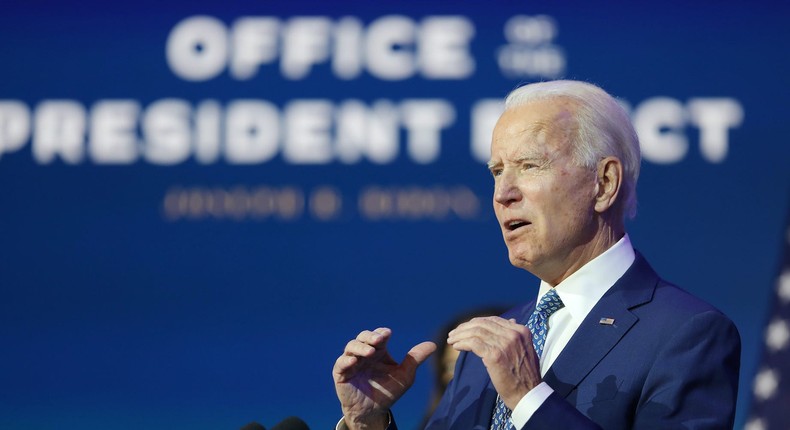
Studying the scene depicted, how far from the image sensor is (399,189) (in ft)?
17.0

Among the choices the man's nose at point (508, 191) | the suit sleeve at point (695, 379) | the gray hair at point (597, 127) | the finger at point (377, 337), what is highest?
the gray hair at point (597, 127)

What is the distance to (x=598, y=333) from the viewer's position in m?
1.89

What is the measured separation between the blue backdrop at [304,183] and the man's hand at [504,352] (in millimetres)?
3318

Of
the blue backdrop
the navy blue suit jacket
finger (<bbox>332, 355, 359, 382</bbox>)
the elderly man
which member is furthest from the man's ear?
the blue backdrop

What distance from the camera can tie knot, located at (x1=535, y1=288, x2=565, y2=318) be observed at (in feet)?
6.63

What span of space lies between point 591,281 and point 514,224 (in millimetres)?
174

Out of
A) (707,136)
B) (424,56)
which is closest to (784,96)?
(707,136)

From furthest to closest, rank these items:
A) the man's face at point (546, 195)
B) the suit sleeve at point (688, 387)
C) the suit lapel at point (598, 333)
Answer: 1. the man's face at point (546, 195)
2. the suit lapel at point (598, 333)
3. the suit sleeve at point (688, 387)

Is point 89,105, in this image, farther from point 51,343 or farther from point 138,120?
point 51,343

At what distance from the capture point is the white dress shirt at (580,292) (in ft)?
6.47

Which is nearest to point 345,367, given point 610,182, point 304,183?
point 610,182

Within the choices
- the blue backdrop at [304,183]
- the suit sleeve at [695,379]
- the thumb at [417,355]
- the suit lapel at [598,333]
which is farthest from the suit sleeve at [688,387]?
the blue backdrop at [304,183]

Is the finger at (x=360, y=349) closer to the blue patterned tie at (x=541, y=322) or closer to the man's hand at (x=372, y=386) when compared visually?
the man's hand at (x=372, y=386)

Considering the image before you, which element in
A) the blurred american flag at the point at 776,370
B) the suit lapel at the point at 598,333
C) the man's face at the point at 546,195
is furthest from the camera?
the blurred american flag at the point at 776,370
